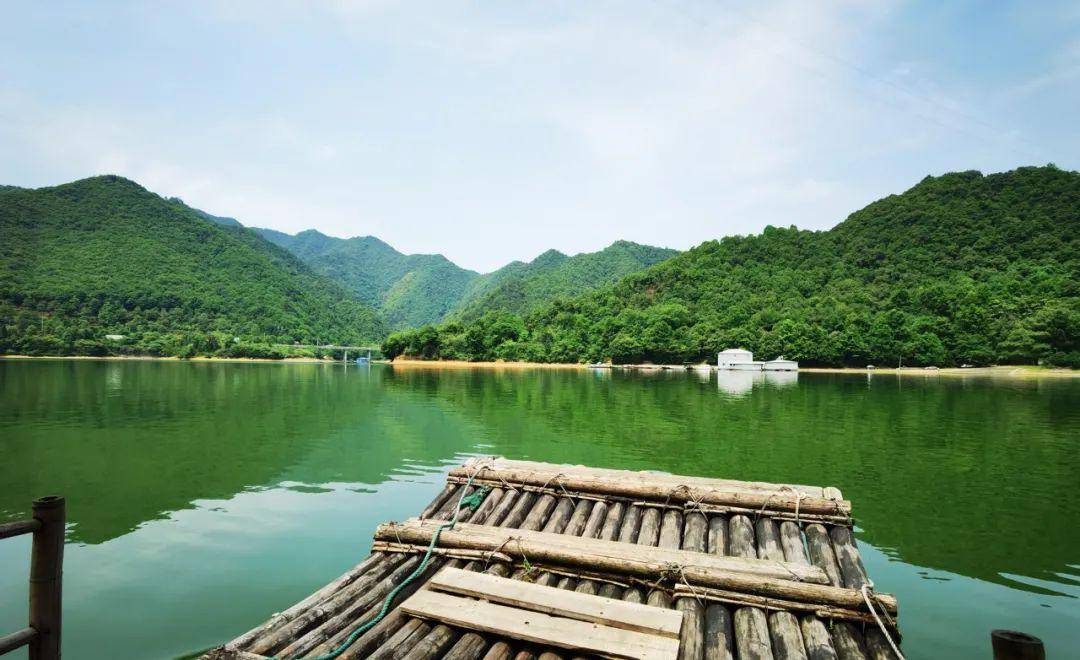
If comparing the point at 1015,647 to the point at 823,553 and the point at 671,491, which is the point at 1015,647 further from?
the point at 671,491

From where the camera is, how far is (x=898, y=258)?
110m


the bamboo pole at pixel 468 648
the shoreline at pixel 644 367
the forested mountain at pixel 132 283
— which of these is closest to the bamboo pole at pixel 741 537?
the bamboo pole at pixel 468 648

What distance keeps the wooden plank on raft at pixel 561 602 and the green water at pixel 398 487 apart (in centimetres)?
368

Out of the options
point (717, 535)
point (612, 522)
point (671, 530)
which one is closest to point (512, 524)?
point (612, 522)

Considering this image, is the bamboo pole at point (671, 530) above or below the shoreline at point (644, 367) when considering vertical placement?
above

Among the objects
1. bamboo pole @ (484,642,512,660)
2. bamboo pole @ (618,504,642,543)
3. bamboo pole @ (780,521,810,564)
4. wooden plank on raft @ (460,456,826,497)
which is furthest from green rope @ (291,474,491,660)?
bamboo pole @ (780,521,810,564)

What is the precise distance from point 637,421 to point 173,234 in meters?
176

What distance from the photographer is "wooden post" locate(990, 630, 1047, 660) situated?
2914mm

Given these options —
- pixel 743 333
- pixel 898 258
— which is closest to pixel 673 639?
pixel 743 333

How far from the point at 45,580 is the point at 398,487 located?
405 inches

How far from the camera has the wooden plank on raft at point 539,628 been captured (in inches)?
167

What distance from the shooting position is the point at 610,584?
5.45 m

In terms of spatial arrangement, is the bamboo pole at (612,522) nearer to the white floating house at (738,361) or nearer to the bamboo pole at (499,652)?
the bamboo pole at (499,652)

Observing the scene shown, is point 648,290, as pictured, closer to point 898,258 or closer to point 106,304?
point 898,258
